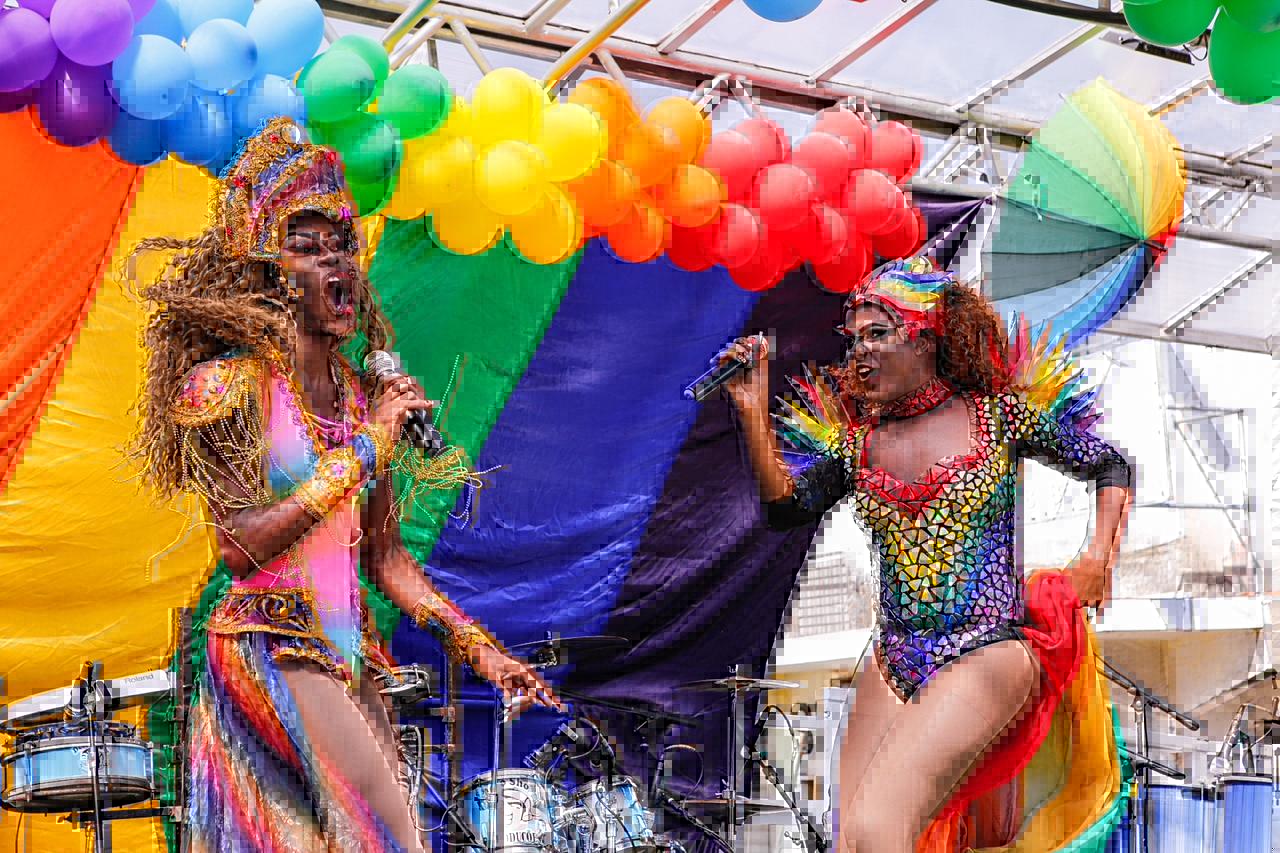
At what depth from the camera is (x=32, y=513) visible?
4.99 metres

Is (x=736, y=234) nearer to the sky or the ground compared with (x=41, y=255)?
nearer to the sky

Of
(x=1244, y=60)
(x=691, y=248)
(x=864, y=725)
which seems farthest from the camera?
(x=691, y=248)

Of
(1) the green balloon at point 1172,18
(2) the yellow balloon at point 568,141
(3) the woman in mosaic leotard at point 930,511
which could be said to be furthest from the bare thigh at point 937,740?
(2) the yellow balloon at point 568,141

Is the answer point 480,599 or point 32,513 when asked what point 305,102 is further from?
point 480,599

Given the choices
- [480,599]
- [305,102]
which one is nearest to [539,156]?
[305,102]

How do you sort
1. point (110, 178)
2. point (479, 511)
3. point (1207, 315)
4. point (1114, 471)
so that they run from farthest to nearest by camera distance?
point (1207, 315) < point (479, 511) < point (110, 178) < point (1114, 471)

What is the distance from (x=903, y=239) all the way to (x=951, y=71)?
4.83ft

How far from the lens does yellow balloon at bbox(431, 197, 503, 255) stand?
5395mm

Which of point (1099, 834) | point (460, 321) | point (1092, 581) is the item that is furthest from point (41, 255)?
point (1099, 834)

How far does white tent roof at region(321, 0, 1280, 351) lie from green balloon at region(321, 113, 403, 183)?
126cm

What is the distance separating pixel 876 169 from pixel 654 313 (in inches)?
43.3

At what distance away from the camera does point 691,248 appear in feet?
19.6

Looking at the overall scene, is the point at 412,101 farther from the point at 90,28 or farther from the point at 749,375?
the point at 749,375

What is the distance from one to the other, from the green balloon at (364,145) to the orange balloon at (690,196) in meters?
1.14
